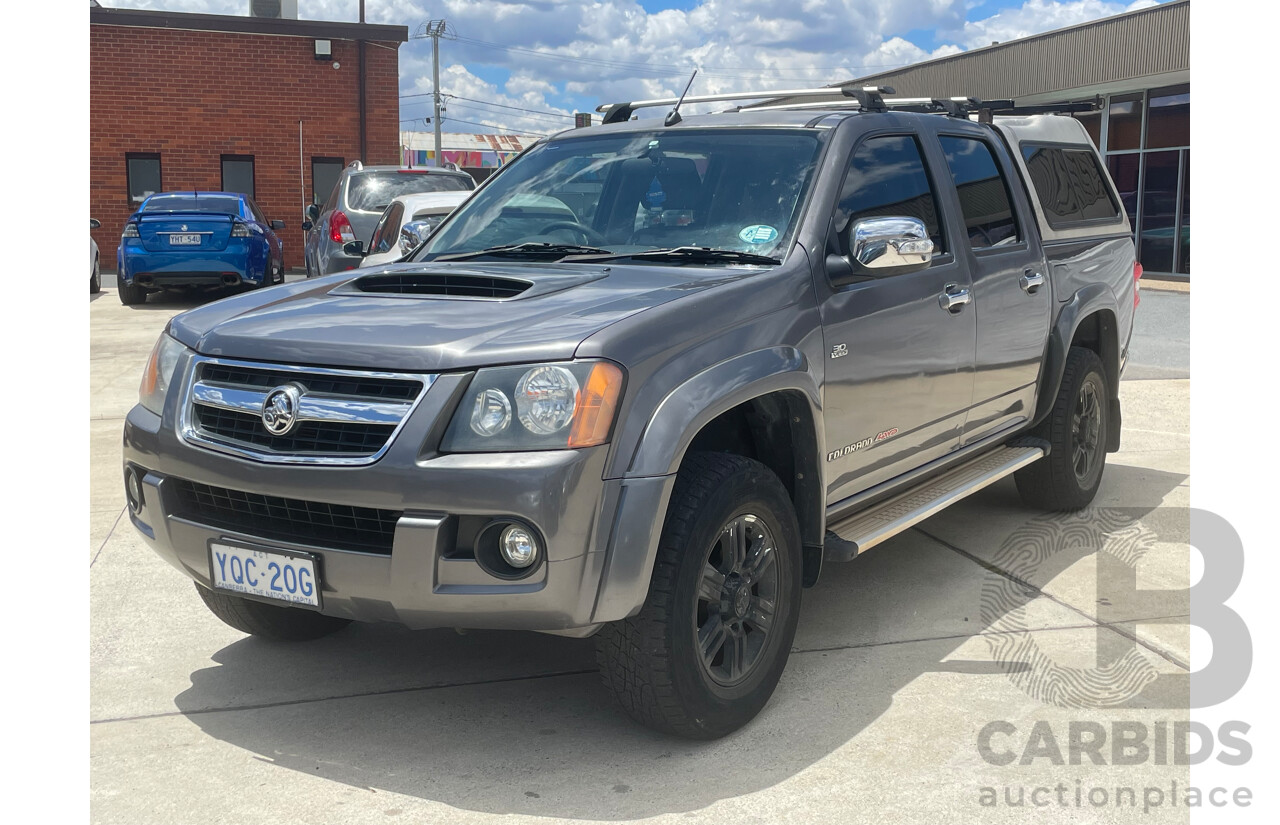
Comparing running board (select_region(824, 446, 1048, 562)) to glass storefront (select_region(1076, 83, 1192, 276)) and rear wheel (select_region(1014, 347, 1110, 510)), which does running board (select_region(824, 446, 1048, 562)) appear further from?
glass storefront (select_region(1076, 83, 1192, 276))

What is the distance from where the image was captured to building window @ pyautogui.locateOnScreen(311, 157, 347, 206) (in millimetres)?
26438

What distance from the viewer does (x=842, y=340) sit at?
4.00 metres

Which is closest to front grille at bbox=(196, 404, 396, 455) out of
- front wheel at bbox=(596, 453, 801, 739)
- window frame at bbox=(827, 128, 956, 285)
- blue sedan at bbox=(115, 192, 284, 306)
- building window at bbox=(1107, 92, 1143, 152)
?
front wheel at bbox=(596, 453, 801, 739)

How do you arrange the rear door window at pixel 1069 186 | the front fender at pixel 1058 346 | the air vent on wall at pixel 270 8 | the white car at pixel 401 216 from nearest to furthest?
1. the front fender at pixel 1058 346
2. the rear door window at pixel 1069 186
3. the white car at pixel 401 216
4. the air vent on wall at pixel 270 8

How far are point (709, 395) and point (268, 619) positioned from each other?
6.20 ft

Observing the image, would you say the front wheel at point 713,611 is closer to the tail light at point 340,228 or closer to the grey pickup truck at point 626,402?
the grey pickup truck at point 626,402

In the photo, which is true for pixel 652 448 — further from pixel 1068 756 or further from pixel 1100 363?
pixel 1100 363

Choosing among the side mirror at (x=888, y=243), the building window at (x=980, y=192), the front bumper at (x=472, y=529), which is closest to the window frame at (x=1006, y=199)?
the building window at (x=980, y=192)

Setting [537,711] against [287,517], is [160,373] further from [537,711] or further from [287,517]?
[537,711]

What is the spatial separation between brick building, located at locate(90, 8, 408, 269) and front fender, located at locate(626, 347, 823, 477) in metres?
23.8

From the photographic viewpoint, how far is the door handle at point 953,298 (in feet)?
15.1

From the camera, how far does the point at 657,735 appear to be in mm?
3582

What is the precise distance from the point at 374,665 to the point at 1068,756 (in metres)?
2.23

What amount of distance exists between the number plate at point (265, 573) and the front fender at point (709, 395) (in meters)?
0.90
